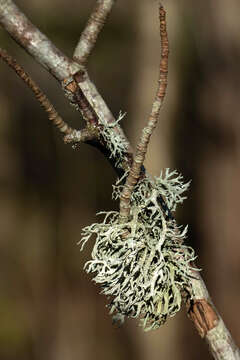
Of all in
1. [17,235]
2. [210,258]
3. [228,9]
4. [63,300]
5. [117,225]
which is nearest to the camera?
[117,225]

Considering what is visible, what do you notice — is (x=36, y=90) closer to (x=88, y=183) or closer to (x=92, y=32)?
(x=92, y=32)

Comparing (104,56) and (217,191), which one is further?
(104,56)

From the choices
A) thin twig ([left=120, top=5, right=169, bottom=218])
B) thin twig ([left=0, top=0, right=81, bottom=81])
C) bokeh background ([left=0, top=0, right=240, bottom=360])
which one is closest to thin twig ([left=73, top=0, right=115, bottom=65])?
thin twig ([left=0, top=0, right=81, bottom=81])

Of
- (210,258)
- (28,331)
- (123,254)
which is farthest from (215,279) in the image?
(123,254)

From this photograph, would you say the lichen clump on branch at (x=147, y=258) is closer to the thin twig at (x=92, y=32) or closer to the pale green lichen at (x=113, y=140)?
the pale green lichen at (x=113, y=140)

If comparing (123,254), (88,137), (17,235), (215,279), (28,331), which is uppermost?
(17,235)

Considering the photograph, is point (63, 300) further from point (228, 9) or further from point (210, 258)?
point (228, 9)
